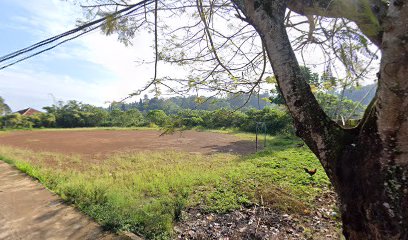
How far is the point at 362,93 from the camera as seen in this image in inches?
83.1

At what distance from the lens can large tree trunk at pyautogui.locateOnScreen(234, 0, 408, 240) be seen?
1426mm

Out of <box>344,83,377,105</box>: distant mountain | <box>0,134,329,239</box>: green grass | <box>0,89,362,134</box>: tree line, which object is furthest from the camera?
<box>0,134,329,239</box>: green grass

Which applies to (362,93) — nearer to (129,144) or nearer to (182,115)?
(182,115)

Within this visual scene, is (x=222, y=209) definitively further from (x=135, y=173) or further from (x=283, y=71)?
(x=135, y=173)

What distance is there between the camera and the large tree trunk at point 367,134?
4.68 feet

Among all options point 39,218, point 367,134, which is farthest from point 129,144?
point 367,134

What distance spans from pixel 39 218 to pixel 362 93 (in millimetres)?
4212

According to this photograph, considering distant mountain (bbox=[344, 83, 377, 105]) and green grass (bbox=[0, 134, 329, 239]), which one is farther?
green grass (bbox=[0, 134, 329, 239])

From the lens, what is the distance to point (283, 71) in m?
2.00

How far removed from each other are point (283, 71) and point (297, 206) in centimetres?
316

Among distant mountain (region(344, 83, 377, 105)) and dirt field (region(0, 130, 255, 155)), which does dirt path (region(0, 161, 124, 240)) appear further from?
dirt field (region(0, 130, 255, 155))

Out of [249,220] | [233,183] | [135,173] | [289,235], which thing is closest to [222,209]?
[249,220]

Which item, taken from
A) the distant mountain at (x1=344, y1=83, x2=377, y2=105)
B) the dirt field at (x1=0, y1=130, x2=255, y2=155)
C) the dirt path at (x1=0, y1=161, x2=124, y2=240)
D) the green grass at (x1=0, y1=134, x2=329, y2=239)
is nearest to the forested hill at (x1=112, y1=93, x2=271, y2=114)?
the distant mountain at (x1=344, y1=83, x2=377, y2=105)

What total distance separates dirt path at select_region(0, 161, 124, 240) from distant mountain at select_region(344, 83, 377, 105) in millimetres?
2896
